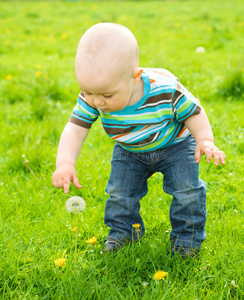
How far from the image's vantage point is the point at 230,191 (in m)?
2.68

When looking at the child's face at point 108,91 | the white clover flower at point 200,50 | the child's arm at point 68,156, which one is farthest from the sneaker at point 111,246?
the white clover flower at point 200,50

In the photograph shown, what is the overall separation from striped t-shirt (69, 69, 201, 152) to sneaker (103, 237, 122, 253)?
527 mm

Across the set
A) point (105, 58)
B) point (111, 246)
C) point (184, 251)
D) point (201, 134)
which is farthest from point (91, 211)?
point (105, 58)

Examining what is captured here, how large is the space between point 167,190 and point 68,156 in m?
0.59

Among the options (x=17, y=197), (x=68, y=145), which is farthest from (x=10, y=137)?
(x=68, y=145)

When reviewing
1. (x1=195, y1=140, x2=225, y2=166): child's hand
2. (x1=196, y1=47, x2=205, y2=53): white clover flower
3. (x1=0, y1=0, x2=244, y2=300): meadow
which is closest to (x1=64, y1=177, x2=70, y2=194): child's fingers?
(x1=0, y1=0, x2=244, y2=300): meadow

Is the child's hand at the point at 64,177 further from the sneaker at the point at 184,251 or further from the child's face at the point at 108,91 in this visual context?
the sneaker at the point at 184,251

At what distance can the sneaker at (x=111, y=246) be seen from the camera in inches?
81.4

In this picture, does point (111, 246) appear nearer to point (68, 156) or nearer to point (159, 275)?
point (159, 275)

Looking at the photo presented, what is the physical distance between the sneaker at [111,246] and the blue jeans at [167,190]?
27 mm

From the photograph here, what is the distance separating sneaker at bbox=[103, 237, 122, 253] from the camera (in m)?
2.07

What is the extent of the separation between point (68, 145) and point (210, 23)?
7.95 m

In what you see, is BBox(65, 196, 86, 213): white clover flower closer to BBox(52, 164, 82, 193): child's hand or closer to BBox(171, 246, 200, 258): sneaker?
BBox(52, 164, 82, 193): child's hand

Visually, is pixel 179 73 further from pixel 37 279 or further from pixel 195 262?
pixel 37 279
